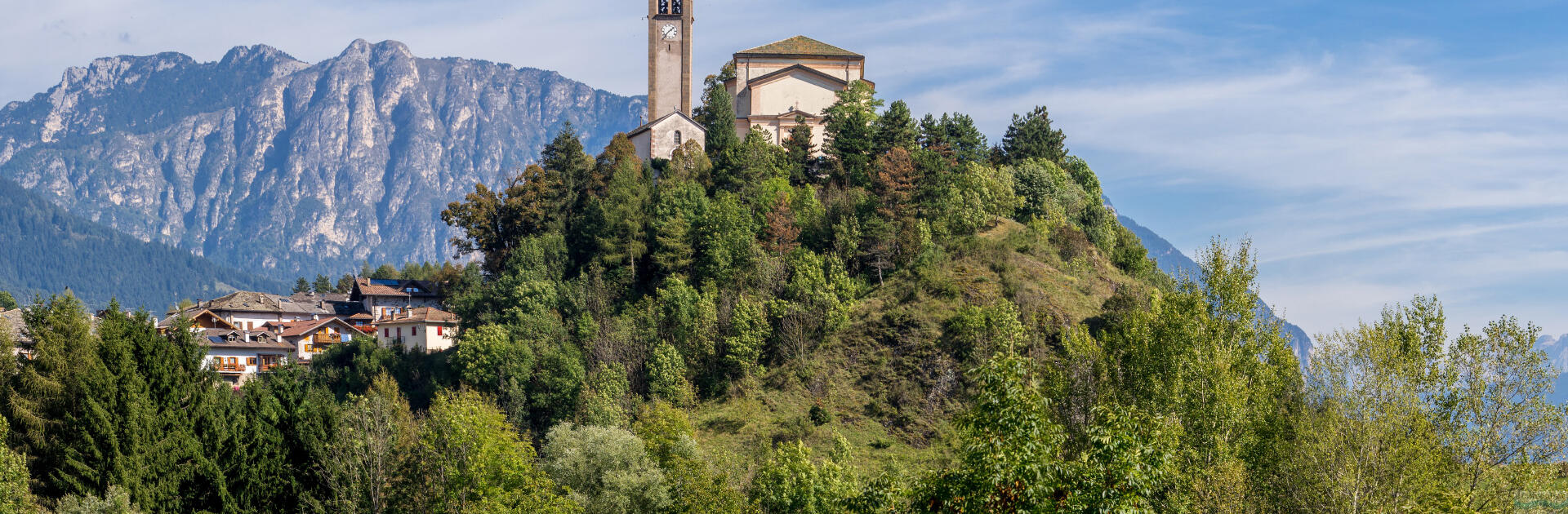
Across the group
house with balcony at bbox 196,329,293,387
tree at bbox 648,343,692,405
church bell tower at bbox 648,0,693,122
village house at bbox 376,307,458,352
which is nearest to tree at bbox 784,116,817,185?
church bell tower at bbox 648,0,693,122

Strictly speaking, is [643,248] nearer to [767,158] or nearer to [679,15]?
[767,158]

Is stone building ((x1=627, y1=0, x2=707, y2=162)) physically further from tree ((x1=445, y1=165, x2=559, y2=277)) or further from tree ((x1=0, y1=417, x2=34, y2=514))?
tree ((x1=0, y1=417, x2=34, y2=514))

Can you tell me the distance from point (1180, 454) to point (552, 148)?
51464mm

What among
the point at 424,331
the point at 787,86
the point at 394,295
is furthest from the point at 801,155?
the point at 394,295

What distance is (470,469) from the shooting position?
46.5 meters

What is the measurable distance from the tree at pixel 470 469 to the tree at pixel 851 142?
29.6m

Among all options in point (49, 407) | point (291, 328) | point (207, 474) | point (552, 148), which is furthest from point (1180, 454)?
point (291, 328)

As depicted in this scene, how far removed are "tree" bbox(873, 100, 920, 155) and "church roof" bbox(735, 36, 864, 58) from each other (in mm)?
11943

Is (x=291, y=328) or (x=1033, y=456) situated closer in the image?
(x=1033, y=456)

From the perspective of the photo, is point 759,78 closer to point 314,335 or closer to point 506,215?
point 506,215

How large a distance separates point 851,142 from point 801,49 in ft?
47.2

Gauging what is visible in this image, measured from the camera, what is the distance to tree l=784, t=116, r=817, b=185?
7524 cm

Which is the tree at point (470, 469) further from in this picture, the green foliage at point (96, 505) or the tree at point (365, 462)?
the green foliage at point (96, 505)

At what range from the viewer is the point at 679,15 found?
85.4 m
